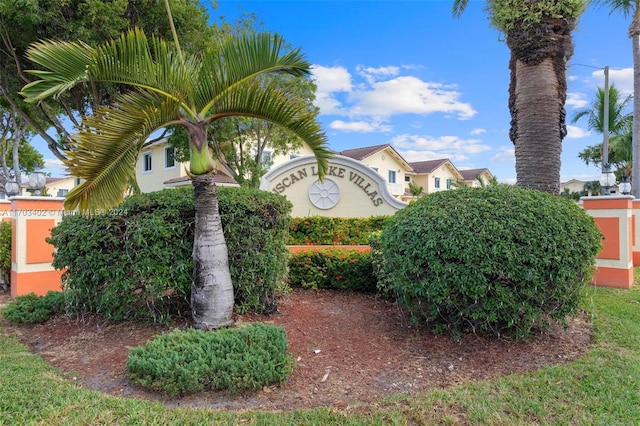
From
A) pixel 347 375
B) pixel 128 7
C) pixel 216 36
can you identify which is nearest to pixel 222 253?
pixel 347 375

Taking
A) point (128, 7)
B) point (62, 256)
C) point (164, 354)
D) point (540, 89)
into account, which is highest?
point (128, 7)

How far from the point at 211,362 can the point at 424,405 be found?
1.76m

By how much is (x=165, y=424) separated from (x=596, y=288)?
8.24 m

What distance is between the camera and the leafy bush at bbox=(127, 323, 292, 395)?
10.4 feet

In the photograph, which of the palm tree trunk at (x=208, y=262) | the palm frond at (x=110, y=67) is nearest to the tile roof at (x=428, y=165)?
the palm tree trunk at (x=208, y=262)

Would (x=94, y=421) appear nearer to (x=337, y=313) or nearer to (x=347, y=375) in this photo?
(x=347, y=375)

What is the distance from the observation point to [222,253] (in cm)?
433

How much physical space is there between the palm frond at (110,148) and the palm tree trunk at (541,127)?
17.0ft

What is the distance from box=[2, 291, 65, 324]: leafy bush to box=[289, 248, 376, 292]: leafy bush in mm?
3471

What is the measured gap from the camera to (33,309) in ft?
17.5

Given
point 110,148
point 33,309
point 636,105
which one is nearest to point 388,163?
point 636,105

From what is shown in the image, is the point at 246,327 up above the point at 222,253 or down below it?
below

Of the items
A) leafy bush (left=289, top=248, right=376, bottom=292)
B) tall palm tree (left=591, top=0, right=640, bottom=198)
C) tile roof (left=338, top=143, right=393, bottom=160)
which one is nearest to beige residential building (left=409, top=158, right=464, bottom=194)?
tile roof (left=338, top=143, right=393, bottom=160)

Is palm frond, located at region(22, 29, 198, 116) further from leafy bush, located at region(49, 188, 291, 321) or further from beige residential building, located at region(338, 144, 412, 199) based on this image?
beige residential building, located at region(338, 144, 412, 199)
